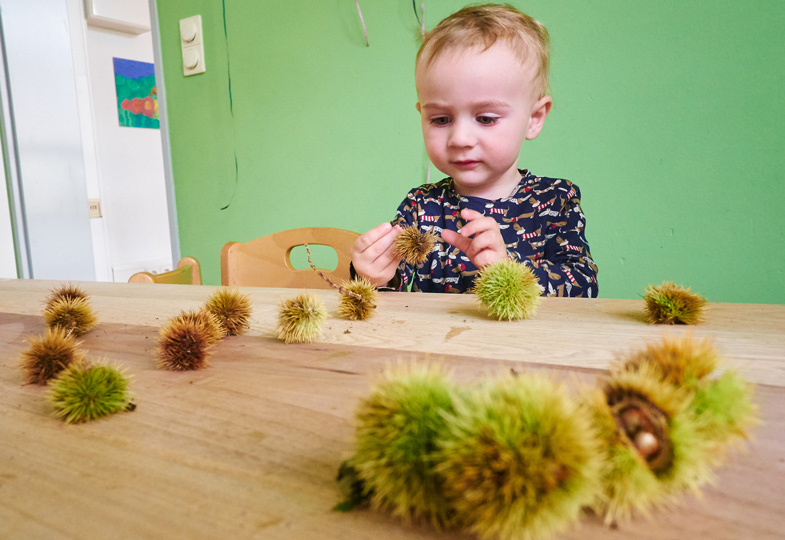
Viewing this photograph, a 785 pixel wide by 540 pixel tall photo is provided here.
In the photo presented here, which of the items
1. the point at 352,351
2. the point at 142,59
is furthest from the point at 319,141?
the point at 142,59

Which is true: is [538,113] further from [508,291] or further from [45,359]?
[45,359]

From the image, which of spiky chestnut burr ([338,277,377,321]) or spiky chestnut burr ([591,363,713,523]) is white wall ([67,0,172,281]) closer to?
spiky chestnut burr ([338,277,377,321])

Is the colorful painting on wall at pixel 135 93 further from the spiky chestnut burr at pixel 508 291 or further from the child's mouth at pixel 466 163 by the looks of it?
the spiky chestnut burr at pixel 508 291

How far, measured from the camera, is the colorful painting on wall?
11.9ft

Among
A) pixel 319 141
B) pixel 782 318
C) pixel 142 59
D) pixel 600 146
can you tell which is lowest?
pixel 782 318

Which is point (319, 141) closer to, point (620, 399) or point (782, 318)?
point (782, 318)

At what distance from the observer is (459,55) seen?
935mm

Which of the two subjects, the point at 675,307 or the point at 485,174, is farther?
the point at 485,174

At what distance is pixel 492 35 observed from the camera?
96 cm

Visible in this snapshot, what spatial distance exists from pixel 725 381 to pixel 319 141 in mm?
1947

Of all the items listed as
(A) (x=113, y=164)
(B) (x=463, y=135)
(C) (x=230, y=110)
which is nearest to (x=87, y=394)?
(B) (x=463, y=135)

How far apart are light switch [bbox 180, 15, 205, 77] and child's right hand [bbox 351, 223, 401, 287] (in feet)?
6.14

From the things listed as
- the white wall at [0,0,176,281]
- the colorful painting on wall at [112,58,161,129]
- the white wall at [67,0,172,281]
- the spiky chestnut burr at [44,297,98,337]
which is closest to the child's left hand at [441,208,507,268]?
the spiky chestnut burr at [44,297,98,337]

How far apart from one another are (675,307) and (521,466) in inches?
19.1
